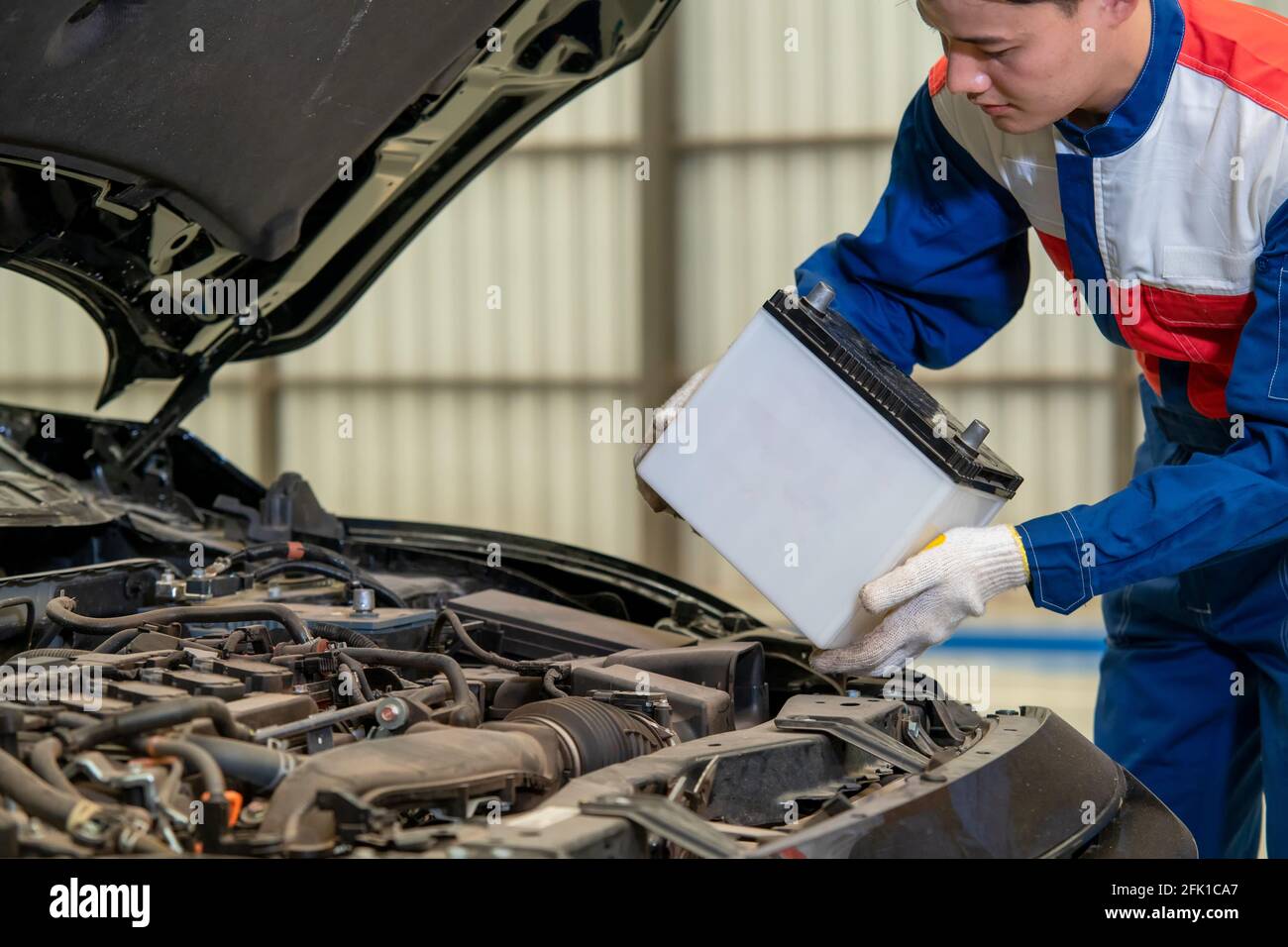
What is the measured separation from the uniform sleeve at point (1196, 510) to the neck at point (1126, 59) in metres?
0.27

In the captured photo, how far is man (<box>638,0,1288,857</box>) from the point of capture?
5.36 feet

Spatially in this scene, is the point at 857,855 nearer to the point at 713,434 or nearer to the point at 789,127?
the point at 713,434

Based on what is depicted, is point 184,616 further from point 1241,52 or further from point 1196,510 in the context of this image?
point 1241,52

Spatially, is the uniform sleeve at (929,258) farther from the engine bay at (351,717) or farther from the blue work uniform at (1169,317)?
the engine bay at (351,717)

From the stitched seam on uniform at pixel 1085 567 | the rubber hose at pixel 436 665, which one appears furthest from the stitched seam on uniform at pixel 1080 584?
the rubber hose at pixel 436 665

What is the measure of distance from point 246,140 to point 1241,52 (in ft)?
4.60

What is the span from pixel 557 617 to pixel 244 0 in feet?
3.26

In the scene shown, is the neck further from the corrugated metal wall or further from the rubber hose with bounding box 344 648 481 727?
the corrugated metal wall

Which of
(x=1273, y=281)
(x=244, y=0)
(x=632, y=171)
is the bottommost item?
(x=1273, y=281)

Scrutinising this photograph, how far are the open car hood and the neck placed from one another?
711 millimetres

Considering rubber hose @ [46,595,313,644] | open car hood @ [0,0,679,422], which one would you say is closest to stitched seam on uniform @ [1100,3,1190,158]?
open car hood @ [0,0,679,422]

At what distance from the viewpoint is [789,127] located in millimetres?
6812
